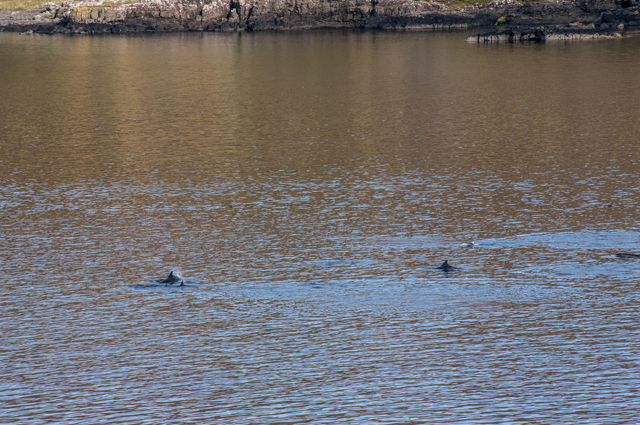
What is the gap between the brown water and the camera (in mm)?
5984

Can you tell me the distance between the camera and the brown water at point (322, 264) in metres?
5.98

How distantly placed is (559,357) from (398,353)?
4.59ft

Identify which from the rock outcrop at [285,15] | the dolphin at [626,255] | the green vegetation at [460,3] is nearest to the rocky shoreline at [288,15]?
the rock outcrop at [285,15]

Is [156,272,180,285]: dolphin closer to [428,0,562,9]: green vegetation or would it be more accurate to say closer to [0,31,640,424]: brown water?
[0,31,640,424]: brown water

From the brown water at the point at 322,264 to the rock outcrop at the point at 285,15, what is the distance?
4526 centimetres

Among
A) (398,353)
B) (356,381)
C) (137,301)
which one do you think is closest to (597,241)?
(398,353)

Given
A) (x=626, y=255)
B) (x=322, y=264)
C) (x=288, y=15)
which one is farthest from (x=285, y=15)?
(x=626, y=255)

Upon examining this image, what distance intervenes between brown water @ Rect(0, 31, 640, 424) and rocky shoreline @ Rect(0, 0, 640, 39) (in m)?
45.0

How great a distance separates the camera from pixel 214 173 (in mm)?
14180

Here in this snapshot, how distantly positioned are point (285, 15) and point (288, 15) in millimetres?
278

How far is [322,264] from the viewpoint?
8.90 metres

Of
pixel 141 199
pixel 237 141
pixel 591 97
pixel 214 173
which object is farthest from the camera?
pixel 591 97

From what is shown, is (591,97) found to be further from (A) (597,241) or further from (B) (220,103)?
(A) (597,241)

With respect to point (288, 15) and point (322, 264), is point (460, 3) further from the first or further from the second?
point (322, 264)
